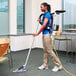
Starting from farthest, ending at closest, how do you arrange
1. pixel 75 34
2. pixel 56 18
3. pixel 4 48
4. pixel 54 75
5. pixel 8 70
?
1. pixel 56 18
2. pixel 75 34
3. pixel 8 70
4. pixel 54 75
5. pixel 4 48

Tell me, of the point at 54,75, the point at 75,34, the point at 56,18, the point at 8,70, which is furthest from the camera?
the point at 56,18

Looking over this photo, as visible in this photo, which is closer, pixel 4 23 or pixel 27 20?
pixel 4 23

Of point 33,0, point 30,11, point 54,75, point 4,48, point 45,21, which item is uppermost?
point 33,0

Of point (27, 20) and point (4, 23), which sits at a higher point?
point (27, 20)

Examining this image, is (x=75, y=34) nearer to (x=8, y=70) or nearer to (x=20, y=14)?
(x=20, y=14)

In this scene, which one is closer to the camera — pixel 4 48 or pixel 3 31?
pixel 4 48

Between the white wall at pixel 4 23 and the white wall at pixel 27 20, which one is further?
the white wall at pixel 27 20

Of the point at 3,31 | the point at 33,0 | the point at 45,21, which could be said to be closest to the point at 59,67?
the point at 45,21

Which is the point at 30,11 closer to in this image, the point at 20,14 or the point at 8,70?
the point at 20,14

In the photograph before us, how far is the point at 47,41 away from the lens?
12.5 ft

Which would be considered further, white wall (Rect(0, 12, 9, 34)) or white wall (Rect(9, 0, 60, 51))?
white wall (Rect(9, 0, 60, 51))

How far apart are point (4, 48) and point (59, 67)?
1626mm

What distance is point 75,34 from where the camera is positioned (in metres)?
5.87

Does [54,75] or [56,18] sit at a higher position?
[56,18]
